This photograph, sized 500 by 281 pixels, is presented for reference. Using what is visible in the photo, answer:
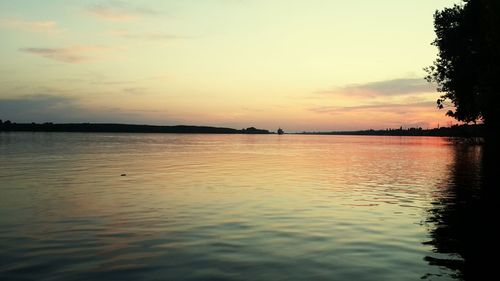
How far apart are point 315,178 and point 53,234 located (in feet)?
91.8

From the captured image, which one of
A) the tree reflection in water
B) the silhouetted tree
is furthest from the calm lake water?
the silhouetted tree

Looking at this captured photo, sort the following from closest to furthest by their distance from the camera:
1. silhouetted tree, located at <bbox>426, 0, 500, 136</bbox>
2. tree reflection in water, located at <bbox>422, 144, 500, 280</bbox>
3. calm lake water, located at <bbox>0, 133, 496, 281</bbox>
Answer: calm lake water, located at <bbox>0, 133, 496, 281</bbox>, tree reflection in water, located at <bbox>422, 144, 500, 280</bbox>, silhouetted tree, located at <bbox>426, 0, 500, 136</bbox>

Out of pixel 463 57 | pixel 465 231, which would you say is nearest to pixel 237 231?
pixel 465 231

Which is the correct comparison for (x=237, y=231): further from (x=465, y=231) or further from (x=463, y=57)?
(x=463, y=57)

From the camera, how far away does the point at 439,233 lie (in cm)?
1856

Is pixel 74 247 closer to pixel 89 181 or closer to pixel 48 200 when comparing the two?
pixel 48 200

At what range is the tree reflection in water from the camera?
13734mm

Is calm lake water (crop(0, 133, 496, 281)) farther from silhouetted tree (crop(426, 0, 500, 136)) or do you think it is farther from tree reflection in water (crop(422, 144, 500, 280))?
silhouetted tree (crop(426, 0, 500, 136))

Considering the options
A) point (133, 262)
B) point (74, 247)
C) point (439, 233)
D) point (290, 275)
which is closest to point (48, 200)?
point (74, 247)

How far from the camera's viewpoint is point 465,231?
18875 mm

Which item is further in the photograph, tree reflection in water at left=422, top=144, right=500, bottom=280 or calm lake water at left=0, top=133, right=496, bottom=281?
tree reflection in water at left=422, top=144, right=500, bottom=280

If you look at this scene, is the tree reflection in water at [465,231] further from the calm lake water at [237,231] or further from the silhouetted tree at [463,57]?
the silhouetted tree at [463,57]

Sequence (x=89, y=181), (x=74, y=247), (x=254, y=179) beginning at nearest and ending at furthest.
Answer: (x=74, y=247) < (x=89, y=181) < (x=254, y=179)

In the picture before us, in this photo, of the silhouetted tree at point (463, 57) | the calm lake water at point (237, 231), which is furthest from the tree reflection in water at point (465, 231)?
the silhouetted tree at point (463, 57)
